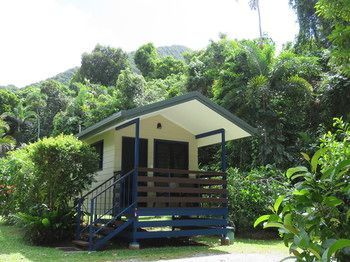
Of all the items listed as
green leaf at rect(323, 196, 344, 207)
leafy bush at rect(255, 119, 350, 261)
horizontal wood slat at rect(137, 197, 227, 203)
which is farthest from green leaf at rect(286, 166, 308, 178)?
horizontal wood slat at rect(137, 197, 227, 203)

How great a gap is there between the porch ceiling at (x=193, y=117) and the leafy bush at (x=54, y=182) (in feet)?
3.74

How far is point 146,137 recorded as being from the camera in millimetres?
12062

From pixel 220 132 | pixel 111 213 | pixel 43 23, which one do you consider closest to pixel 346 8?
pixel 220 132

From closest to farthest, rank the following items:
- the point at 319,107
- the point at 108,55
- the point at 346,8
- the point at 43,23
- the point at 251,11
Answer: the point at 346,8 < the point at 43,23 < the point at 319,107 < the point at 251,11 < the point at 108,55

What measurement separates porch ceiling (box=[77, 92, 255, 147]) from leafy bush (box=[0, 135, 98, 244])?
114 centimetres

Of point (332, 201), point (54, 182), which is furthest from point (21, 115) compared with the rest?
point (332, 201)

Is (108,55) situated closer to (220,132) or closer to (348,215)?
(220,132)

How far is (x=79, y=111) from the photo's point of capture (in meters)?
32.1

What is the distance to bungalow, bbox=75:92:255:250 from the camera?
9.41 metres

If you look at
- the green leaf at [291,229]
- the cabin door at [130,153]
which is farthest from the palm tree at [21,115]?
the green leaf at [291,229]

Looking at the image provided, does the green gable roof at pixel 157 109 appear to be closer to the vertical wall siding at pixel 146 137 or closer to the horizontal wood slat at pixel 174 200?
the vertical wall siding at pixel 146 137

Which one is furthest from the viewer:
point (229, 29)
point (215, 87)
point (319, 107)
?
point (229, 29)

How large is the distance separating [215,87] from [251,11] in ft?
32.6

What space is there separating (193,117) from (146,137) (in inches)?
63.9
